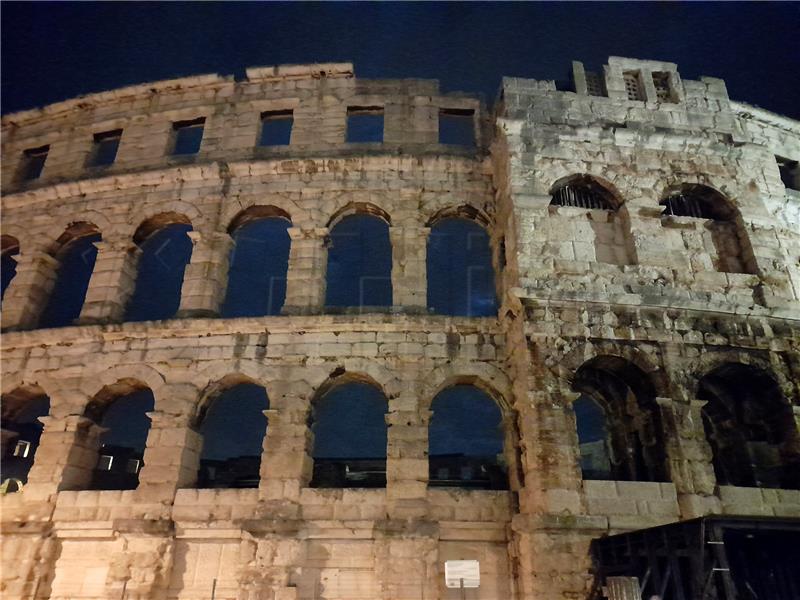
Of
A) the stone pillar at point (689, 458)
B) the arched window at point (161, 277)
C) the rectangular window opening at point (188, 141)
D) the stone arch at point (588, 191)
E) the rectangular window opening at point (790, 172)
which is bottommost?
the stone pillar at point (689, 458)

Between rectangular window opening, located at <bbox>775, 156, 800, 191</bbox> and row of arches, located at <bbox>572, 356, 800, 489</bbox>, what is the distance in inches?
226

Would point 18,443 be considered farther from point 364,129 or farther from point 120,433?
point 364,129

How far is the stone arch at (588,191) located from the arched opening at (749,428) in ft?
12.1

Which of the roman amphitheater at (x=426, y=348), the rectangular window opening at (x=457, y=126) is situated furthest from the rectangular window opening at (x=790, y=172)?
the rectangular window opening at (x=457, y=126)

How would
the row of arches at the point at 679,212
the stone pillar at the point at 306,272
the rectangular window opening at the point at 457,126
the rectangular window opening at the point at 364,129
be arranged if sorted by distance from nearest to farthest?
1. the row of arches at the point at 679,212
2. the stone pillar at the point at 306,272
3. the rectangular window opening at the point at 457,126
4. the rectangular window opening at the point at 364,129

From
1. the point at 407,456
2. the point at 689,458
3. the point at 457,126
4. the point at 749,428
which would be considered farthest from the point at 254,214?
the point at 457,126

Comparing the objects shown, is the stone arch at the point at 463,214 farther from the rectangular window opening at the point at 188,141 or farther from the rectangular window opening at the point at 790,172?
the rectangular window opening at the point at 188,141

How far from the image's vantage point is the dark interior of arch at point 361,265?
75.4ft

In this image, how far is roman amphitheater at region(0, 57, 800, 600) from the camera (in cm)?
745

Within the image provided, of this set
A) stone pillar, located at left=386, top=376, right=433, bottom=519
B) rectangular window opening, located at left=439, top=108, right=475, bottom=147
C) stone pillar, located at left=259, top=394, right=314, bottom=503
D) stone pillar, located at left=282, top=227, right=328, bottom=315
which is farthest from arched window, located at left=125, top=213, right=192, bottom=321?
stone pillar, located at left=386, top=376, right=433, bottom=519

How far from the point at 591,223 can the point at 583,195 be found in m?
0.94

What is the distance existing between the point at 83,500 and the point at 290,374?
4.14m

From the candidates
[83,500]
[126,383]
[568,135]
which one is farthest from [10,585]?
[568,135]

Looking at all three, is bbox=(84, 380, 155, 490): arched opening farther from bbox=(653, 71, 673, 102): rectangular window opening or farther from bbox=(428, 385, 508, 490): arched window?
bbox=(653, 71, 673, 102): rectangular window opening
